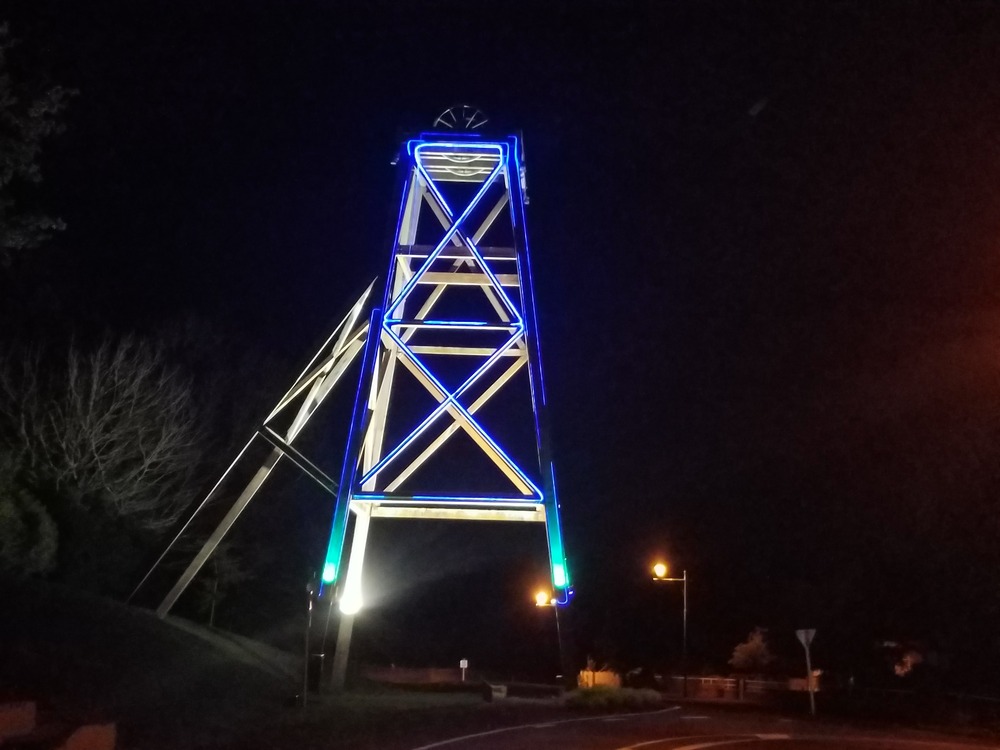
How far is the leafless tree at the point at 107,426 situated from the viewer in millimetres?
22484

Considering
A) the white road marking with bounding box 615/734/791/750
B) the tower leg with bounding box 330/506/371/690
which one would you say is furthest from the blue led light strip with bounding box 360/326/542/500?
the white road marking with bounding box 615/734/791/750

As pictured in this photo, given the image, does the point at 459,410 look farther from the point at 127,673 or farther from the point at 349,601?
the point at 127,673

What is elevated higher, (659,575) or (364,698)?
(659,575)

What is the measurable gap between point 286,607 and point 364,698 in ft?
39.7

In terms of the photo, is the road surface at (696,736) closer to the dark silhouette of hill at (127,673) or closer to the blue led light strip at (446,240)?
the dark silhouette of hill at (127,673)

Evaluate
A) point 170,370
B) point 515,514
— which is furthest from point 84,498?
point 515,514

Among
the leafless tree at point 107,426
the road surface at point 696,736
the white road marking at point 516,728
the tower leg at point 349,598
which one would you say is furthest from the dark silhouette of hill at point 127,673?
the leafless tree at point 107,426

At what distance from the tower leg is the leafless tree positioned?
640 centimetres

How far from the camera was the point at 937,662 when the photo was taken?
32562mm

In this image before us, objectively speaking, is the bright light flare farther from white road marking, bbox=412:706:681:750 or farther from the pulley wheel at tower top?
the pulley wheel at tower top

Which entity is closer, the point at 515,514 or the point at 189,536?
the point at 515,514

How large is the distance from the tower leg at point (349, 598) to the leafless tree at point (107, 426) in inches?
252

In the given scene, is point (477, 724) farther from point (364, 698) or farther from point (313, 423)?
point (313, 423)

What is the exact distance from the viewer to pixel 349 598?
19.5 m
